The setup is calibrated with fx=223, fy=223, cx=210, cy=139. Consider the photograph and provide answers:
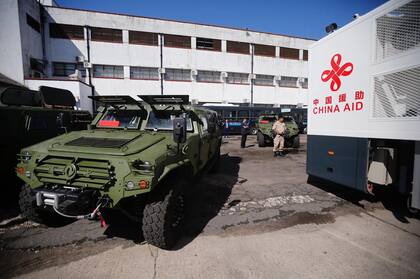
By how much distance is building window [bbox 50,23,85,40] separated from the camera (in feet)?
66.7

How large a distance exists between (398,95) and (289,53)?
27.5 m

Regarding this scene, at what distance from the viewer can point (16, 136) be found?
4.35 m

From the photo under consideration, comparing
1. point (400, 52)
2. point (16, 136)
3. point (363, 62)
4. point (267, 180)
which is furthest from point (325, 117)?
point (16, 136)

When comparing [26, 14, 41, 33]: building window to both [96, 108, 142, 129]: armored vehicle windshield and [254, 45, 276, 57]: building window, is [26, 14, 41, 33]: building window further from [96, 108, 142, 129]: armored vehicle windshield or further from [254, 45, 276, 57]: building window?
[254, 45, 276, 57]: building window

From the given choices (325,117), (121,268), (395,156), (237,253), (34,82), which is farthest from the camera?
(34,82)

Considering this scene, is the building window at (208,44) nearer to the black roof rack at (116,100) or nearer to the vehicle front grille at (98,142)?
the black roof rack at (116,100)

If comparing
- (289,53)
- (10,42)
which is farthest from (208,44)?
(10,42)

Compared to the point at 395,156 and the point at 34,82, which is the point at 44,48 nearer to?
the point at 34,82

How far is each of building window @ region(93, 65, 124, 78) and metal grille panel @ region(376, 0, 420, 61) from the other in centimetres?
2254

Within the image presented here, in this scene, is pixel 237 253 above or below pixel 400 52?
below

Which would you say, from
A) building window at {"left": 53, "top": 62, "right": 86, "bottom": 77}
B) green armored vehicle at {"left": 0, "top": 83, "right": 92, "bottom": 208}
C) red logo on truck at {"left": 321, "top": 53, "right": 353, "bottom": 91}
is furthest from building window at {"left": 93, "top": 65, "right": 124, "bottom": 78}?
red logo on truck at {"left": 321, "top": 53, "right": 353, "bottom": 91}

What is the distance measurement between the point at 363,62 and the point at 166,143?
11.6 ft

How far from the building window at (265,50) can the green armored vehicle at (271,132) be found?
16.0 m

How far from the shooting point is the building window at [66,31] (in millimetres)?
20328
